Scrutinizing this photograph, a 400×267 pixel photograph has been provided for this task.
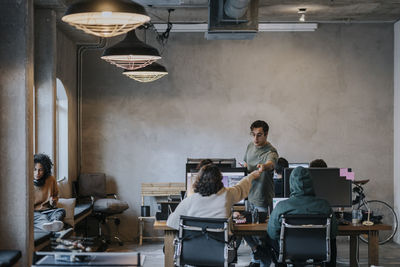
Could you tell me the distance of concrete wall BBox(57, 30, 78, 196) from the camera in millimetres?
9461

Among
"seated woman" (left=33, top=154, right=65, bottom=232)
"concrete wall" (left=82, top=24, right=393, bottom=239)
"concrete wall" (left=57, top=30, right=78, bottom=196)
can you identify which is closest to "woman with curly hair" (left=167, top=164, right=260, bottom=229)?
"seated woman" (left=33, top=154, right=65, bottom=232)

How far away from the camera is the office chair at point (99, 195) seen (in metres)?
9.91

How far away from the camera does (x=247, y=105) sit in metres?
10.6

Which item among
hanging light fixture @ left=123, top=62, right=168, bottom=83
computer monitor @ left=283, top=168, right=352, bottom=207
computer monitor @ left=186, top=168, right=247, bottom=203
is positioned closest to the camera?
computer monitor @ left=283, top=168, right=352, bottom=207

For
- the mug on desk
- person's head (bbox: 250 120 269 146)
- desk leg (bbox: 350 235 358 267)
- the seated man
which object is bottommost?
desk leg (bbox: 350 235 358 267)

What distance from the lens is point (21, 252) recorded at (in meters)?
6.14

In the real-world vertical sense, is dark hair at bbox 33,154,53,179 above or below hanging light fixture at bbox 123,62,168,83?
below

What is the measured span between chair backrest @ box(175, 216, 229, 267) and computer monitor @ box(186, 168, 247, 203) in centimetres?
152

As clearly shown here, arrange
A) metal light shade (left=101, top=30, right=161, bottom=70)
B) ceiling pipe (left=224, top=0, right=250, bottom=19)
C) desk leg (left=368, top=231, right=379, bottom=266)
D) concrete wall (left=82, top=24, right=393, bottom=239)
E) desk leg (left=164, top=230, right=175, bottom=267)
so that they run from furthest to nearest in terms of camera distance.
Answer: concrete wall (left=82, top=24, right=393, bottom=239) < ceiling pipe (left=224, top=0, right=250, bottom=19) < desk leg (left=368, top=231, right=379, bottom=266) < metal light shade (left=101, top=30, right=161, bottom=70) < desk leg (left=164, top=230, right=175, bottom=267)

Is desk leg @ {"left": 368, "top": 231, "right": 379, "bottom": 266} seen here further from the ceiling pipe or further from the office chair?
the office chair

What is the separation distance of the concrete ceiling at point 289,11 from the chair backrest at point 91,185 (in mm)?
2198

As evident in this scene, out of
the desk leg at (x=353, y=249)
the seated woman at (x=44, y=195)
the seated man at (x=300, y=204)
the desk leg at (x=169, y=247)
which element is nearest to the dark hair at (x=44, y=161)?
the seated woman at (x=44, y=195)

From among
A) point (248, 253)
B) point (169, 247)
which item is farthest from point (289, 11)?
point (169, 247)

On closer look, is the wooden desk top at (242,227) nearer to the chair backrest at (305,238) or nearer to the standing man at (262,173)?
the chair backrest at (305,238)
